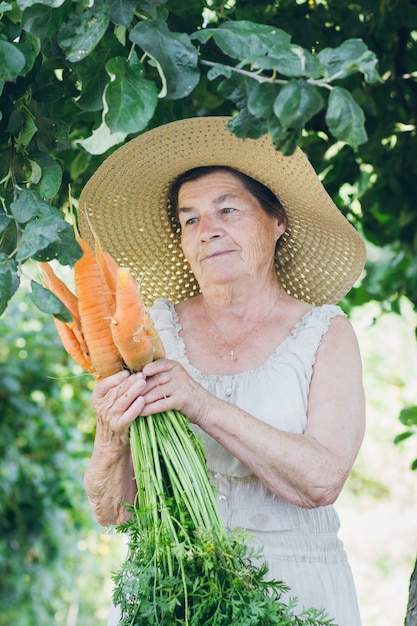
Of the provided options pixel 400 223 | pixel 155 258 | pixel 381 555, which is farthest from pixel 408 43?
pixel 381 555

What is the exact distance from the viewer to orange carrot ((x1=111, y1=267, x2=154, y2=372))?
1798 millimetres

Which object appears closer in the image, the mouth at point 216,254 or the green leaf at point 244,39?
the green leaf at point 244,39

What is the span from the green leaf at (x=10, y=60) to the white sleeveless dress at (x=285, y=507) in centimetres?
85

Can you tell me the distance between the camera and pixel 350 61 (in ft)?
4.71

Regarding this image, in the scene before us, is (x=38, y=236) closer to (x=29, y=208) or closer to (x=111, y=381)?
(x=29, y=208)

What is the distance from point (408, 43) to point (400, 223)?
0.68 metres

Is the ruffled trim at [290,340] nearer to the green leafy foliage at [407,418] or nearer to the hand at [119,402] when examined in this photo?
the hand at [119,402]

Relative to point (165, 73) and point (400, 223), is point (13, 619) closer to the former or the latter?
point (400, 223)

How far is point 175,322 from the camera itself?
91.7 inches

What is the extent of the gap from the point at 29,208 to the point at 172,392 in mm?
477

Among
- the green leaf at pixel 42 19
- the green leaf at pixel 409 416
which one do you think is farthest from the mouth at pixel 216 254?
the green leaf at pixel 409 416

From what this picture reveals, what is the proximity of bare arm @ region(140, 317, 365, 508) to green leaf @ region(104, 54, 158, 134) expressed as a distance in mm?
542

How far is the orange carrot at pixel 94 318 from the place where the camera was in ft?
6.18

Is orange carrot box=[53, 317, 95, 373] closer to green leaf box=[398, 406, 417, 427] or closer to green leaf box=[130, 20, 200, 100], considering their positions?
green leaf box=[130, 20, 200, 100]
